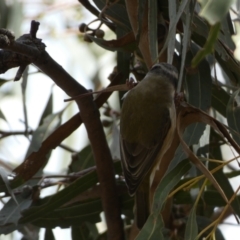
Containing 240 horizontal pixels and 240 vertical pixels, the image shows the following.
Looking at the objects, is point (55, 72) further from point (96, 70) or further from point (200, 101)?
point (96, 70)

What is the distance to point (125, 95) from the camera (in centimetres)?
236

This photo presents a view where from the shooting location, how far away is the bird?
212 cm

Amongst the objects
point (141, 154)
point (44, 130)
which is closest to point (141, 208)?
point (141, 154)

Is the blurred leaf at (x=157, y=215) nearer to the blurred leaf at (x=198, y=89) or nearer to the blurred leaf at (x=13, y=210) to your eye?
the blurred leaf at (x=198, y=89)

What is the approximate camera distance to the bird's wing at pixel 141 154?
81.7 inches

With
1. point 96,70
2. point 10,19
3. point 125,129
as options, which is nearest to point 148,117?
point 125,129

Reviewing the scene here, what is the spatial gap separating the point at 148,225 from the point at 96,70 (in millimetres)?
2463

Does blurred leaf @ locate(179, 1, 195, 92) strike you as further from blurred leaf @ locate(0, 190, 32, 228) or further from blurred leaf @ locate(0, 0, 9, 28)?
blurred leaf @ locate(0, 0, 9, 28)

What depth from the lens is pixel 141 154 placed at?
2.21 metres

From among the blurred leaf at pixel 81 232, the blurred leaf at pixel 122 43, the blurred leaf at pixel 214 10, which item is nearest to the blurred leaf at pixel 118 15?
the blurred leaf at pixel 122 43

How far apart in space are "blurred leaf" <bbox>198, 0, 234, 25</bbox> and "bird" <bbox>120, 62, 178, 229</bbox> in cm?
90

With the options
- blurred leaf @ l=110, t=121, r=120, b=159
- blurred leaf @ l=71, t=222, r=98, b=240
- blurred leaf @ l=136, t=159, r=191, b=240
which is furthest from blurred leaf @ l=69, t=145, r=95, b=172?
blurred leaf @ l=136, t=159, r=191, b=240

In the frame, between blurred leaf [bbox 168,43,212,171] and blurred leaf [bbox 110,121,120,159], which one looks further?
blurred leaf [bbox 110,121,120,159]

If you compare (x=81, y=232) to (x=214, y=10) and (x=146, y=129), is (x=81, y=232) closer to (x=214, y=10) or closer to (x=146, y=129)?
(x=146, y=129)
